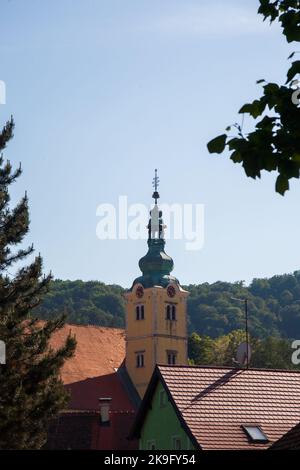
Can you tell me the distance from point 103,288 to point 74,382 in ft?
263

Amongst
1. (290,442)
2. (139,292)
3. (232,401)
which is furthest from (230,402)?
(139,292)

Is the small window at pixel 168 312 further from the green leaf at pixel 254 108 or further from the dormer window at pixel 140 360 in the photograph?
the green leaf at pixel 254 108

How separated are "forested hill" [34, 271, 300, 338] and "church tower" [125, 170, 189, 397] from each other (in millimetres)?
53978

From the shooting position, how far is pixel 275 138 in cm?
977

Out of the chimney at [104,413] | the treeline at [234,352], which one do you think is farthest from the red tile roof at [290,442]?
the treeline at [234,352]

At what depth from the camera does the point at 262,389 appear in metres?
37.2

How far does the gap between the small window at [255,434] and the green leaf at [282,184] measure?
2512 centimetres

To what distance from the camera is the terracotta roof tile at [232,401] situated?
34344 millimetres

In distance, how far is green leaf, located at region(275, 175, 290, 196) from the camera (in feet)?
32.0

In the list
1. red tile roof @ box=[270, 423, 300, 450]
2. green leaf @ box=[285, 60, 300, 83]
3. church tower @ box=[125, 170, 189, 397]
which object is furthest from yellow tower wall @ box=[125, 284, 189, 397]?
green leaf @ box=[285, 60, 300, 83]

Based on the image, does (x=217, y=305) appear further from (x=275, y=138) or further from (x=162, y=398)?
(x=275, y=138)
